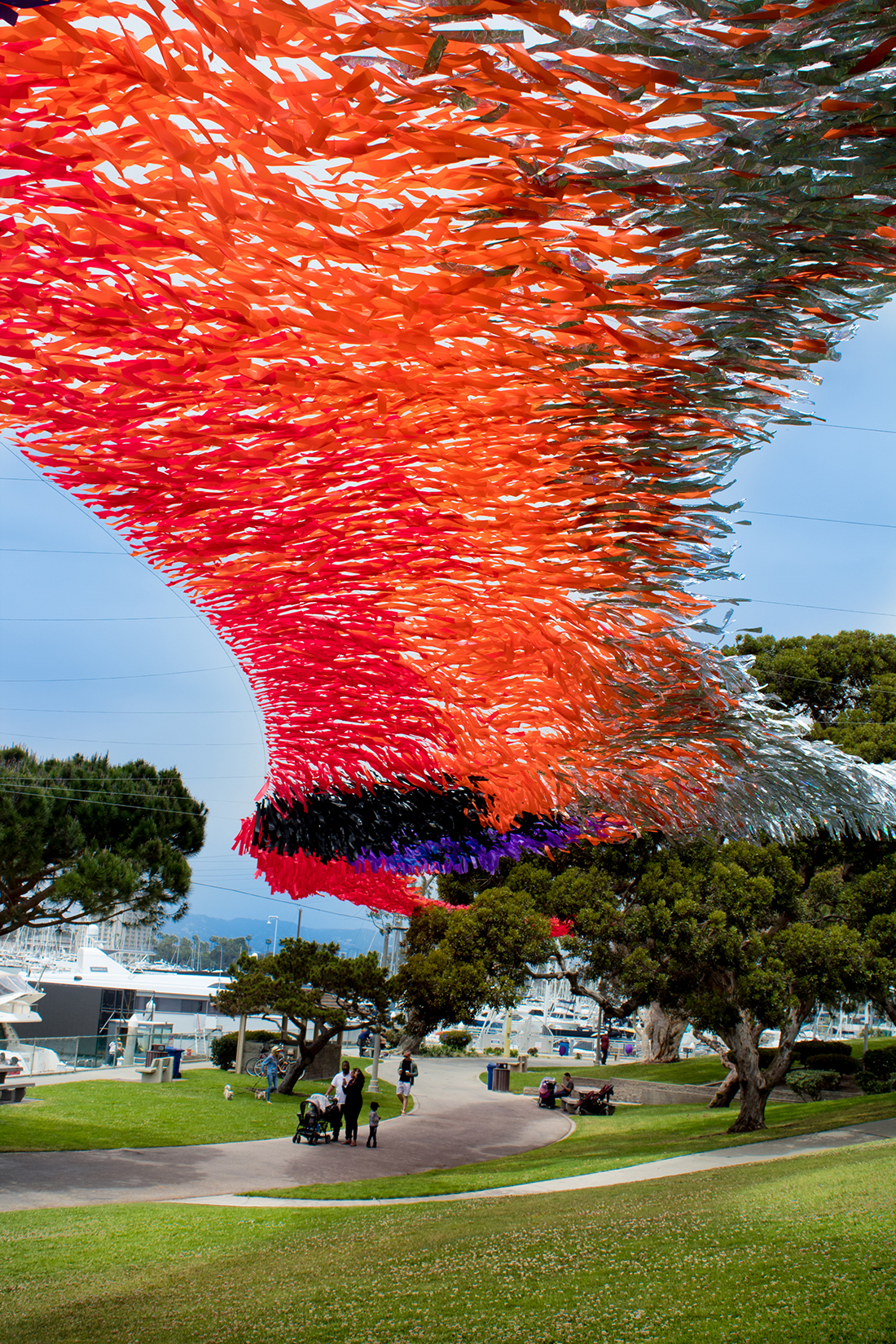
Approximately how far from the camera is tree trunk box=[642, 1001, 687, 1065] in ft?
101

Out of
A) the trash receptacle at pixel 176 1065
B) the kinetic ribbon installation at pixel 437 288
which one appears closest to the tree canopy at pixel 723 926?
the kinetic ribbon installation at pixel 437 288

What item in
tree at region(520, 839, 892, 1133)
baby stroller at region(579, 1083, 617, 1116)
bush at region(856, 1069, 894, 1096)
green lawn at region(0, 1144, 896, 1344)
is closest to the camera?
green lawn at region(0, 1144, 896, 1344)

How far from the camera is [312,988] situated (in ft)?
63.6

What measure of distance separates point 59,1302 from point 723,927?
990 cm

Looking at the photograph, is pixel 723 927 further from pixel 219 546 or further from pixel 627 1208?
pixel 219 546

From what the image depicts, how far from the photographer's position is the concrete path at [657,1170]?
33.6ft

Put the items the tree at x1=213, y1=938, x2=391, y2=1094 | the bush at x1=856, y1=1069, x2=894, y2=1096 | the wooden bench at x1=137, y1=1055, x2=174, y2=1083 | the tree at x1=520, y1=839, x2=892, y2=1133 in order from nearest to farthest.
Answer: the tree at x1=520, y1=839, x2=892, y2=1133 < the tree at x1=213, y1=938, x2=391, y2=1094 < the bush at x1=856, y1=1069, x2=894, y2=1096 < the wooden bench at x1=137, y1=1055, x2=174, y2=1083

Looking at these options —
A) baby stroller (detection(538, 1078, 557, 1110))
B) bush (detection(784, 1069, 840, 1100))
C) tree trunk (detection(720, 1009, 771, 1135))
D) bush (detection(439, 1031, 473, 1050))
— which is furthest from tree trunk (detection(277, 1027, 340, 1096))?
bush (detection(439, 1031, 473, 1050))

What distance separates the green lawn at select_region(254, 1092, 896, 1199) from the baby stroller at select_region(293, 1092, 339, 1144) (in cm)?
242

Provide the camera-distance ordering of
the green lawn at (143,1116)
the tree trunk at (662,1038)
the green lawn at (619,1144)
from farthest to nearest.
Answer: the tree trunk at (662,1038)
the green lawn at (143,1116)
the green lawn at (619,1144)

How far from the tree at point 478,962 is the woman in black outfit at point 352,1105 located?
57.6 inches

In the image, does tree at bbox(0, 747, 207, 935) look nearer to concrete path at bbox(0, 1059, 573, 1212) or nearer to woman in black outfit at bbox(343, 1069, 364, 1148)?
concrete path at bbox(0, 1059, 573, 1212)

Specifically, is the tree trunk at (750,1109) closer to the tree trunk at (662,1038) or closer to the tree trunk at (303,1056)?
the tree trunk at (303,1056)

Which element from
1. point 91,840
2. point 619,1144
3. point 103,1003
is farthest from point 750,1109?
point 103,1003
